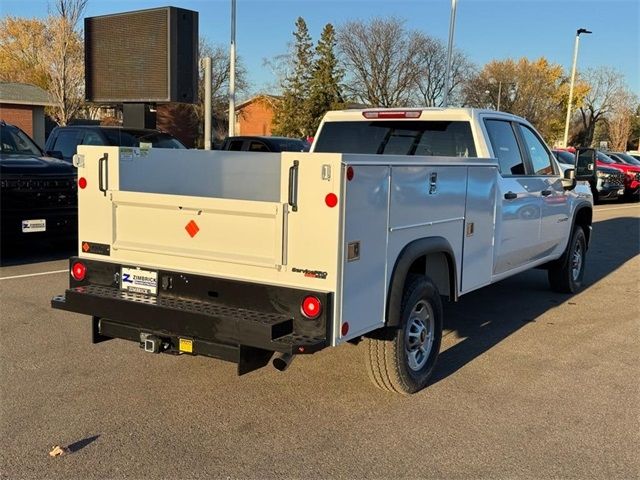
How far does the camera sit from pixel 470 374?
507 centimetres

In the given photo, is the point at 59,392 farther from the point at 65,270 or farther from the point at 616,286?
the point at 616,286

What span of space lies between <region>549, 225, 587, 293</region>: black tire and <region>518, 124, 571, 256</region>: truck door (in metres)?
0.45

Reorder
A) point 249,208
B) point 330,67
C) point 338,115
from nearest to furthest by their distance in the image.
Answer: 1. point 249,208
2. point 338,115
3. point 330,67

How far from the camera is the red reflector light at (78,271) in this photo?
14.6ft

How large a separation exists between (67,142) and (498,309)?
29.2ft

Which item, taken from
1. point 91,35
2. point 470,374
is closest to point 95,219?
point 470,374

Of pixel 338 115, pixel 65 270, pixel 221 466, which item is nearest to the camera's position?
pixel 221 466

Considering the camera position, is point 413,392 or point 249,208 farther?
point 413,392

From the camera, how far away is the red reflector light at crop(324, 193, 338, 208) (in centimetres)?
352

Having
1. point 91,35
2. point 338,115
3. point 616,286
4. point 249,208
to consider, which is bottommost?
point 616,286

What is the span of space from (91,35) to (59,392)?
486cm

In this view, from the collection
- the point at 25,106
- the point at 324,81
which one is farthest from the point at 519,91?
the point at 25,106

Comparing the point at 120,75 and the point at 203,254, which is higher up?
the point at 120,75

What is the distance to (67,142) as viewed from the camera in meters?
12.5
